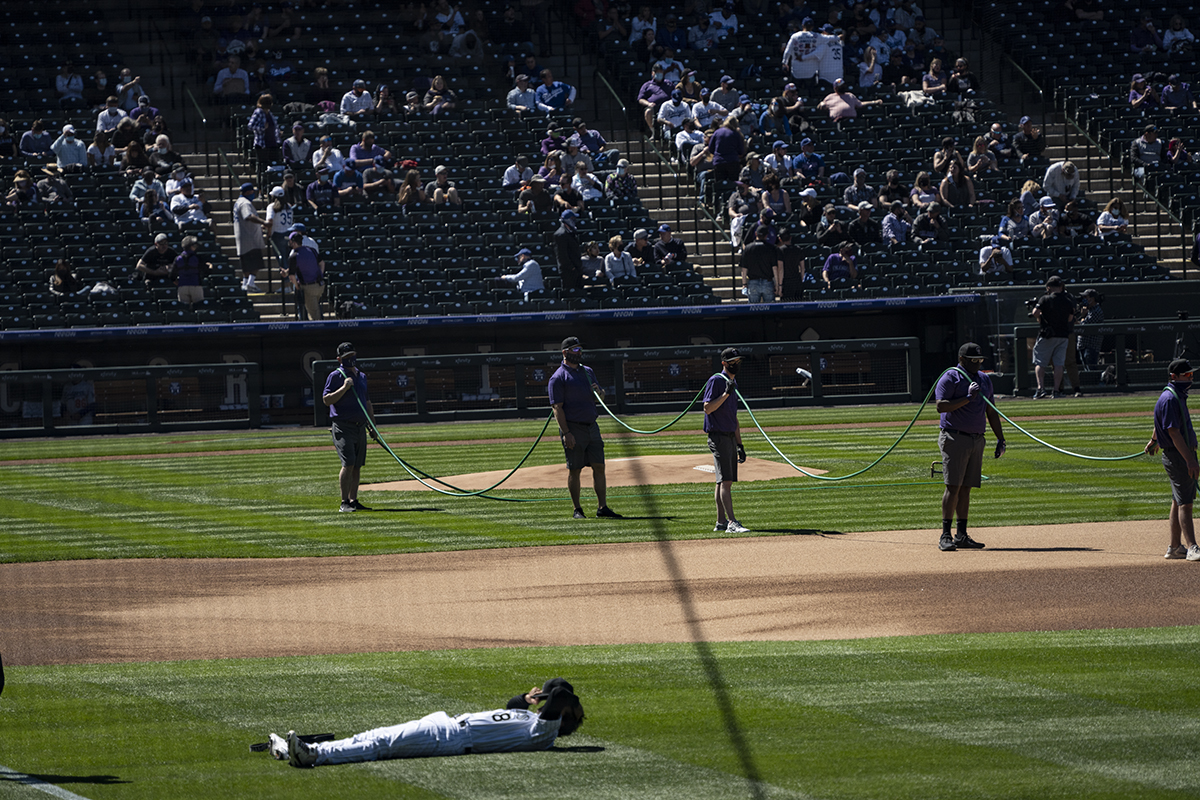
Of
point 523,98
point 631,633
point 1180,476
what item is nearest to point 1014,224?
point 523,98

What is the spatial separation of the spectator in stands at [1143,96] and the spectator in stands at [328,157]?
60.8 feet

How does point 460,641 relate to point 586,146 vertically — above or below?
below

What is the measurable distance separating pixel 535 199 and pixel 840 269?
6.32 m

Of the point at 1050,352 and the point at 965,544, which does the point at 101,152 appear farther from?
the point at 965,544

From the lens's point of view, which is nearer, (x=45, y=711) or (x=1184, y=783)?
(x=1184, y=783)

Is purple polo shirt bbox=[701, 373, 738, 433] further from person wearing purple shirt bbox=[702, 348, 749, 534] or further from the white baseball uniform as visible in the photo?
the white baseball uniform

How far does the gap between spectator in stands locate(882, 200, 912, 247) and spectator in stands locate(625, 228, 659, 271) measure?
4.74 meters

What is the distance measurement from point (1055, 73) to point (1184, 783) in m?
32.8

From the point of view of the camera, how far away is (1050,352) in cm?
2703

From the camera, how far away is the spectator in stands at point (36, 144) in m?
29.6

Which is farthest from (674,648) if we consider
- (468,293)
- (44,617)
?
(468,293)

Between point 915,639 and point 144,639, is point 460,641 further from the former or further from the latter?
point 915,639

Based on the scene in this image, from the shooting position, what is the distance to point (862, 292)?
1098 inches

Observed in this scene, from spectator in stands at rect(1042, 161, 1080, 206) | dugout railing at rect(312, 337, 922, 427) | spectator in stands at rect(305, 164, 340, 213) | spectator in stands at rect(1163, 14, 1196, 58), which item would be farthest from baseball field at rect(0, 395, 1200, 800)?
spectator in stands at rect(1163, 14, 1196, 58)
